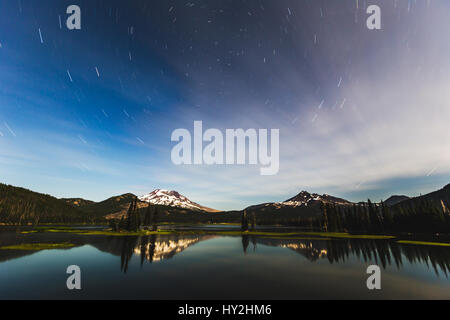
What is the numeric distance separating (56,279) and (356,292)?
41.1m

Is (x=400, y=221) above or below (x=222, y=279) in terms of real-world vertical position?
below

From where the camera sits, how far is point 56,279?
28578 mm

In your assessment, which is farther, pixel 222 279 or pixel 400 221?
pixel 400 221

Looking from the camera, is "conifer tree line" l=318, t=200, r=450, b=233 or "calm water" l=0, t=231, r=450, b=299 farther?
"conifer tree line" l=318, t=200, r=450, b=233

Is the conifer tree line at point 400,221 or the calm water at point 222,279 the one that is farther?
the conifer tree line at point 400,221

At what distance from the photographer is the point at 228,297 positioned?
73.5 ft
